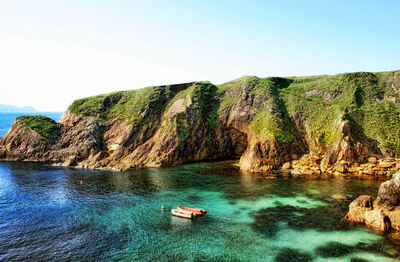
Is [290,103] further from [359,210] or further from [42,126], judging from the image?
[42,126]

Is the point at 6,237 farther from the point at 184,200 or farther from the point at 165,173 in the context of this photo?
the point at 165,173

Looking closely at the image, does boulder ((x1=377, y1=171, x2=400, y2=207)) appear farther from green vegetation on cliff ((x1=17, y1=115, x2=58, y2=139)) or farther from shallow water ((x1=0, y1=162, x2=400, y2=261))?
green vegetation on cliff ((x1=17, y1=115, x2=58, y2=139))

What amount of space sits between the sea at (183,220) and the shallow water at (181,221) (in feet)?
0.48

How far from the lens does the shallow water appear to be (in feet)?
103

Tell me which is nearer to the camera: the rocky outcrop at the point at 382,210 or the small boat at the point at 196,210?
the rocky outcrop at the point at 382,210

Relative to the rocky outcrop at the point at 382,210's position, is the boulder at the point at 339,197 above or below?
below

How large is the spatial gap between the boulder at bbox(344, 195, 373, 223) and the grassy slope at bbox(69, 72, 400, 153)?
129ft

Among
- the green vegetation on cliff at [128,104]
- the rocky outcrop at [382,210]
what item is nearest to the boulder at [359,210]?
the rocky outcrop at [382,210]

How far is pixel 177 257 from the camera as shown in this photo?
30.3 m

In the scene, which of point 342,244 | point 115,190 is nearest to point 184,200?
point 115,190

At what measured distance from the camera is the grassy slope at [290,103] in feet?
268

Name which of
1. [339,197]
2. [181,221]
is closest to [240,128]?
[339,197]

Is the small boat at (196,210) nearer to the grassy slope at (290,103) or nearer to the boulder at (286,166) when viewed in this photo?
the boulder at (286,166)

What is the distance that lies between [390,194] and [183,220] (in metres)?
35.2
